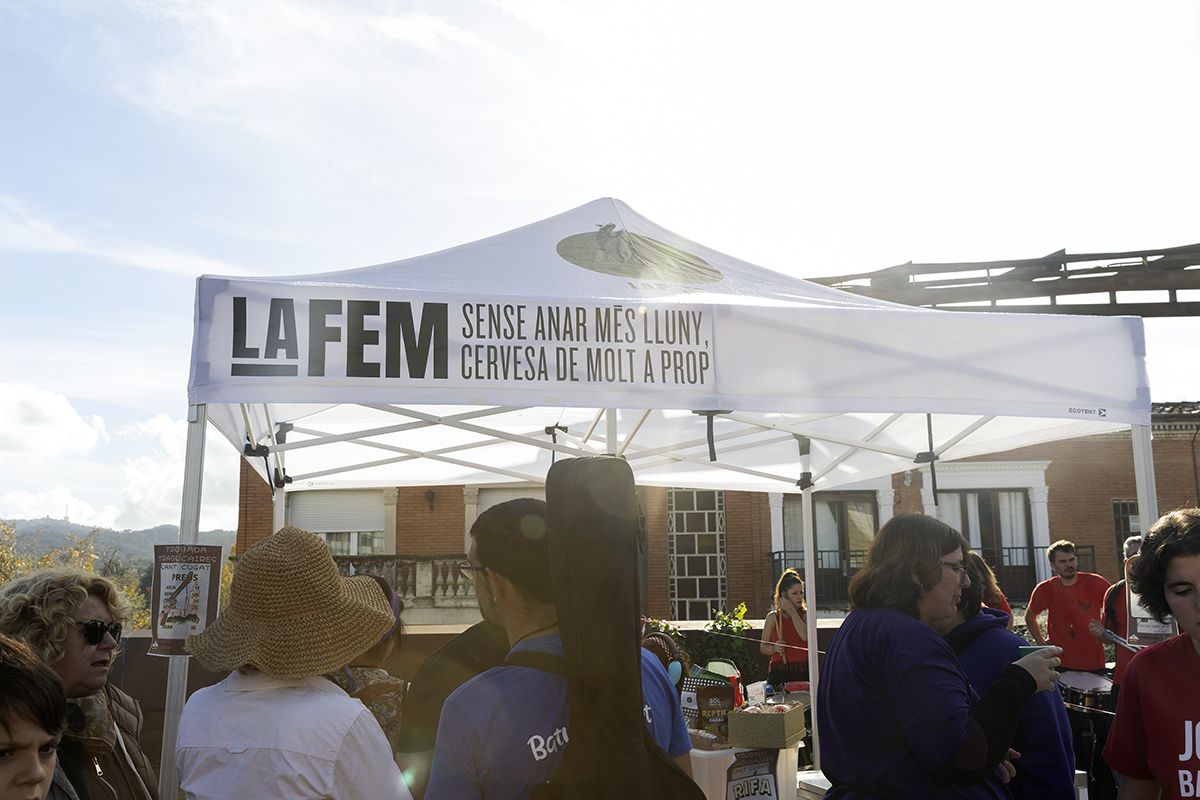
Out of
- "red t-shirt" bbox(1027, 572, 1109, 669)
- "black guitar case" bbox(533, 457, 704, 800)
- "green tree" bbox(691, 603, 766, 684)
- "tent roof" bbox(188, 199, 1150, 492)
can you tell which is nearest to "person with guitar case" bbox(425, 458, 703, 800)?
"black guitar case" bbox(533, 457, 704, 800)

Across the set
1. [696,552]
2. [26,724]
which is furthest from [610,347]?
[696,552]

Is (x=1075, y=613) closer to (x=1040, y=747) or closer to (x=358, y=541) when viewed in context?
(x=1040, y=747)

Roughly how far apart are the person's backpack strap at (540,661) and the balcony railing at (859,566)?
20981 mm

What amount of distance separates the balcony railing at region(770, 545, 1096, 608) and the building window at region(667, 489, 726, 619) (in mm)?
1420

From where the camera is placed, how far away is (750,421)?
18.9 feet

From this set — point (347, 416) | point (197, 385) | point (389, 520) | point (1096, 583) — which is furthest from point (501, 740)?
point (389, 520)

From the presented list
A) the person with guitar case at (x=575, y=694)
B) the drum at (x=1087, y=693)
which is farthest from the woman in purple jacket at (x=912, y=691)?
the drum at (x=1087, y=693)

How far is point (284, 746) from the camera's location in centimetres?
196

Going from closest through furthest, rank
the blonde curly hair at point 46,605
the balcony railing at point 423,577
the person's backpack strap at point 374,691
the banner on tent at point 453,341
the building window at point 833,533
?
the blonde curly hair at point 46,605
the person's backpack strap at point 374,691
the banner on tent at point 453,341
the balcony railing at point 423,577
the building window at point 833,533

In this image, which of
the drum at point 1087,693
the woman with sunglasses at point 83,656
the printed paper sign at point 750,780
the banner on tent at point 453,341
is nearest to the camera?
the woman with sunglasses at point 83,656

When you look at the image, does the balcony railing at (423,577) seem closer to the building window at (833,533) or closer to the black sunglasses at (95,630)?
the building window at (833,533)

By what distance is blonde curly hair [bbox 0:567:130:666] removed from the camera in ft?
8.54

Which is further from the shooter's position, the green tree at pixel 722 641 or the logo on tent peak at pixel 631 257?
the green tree at pixel 722 641

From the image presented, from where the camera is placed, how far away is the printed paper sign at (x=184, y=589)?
3551 mm
